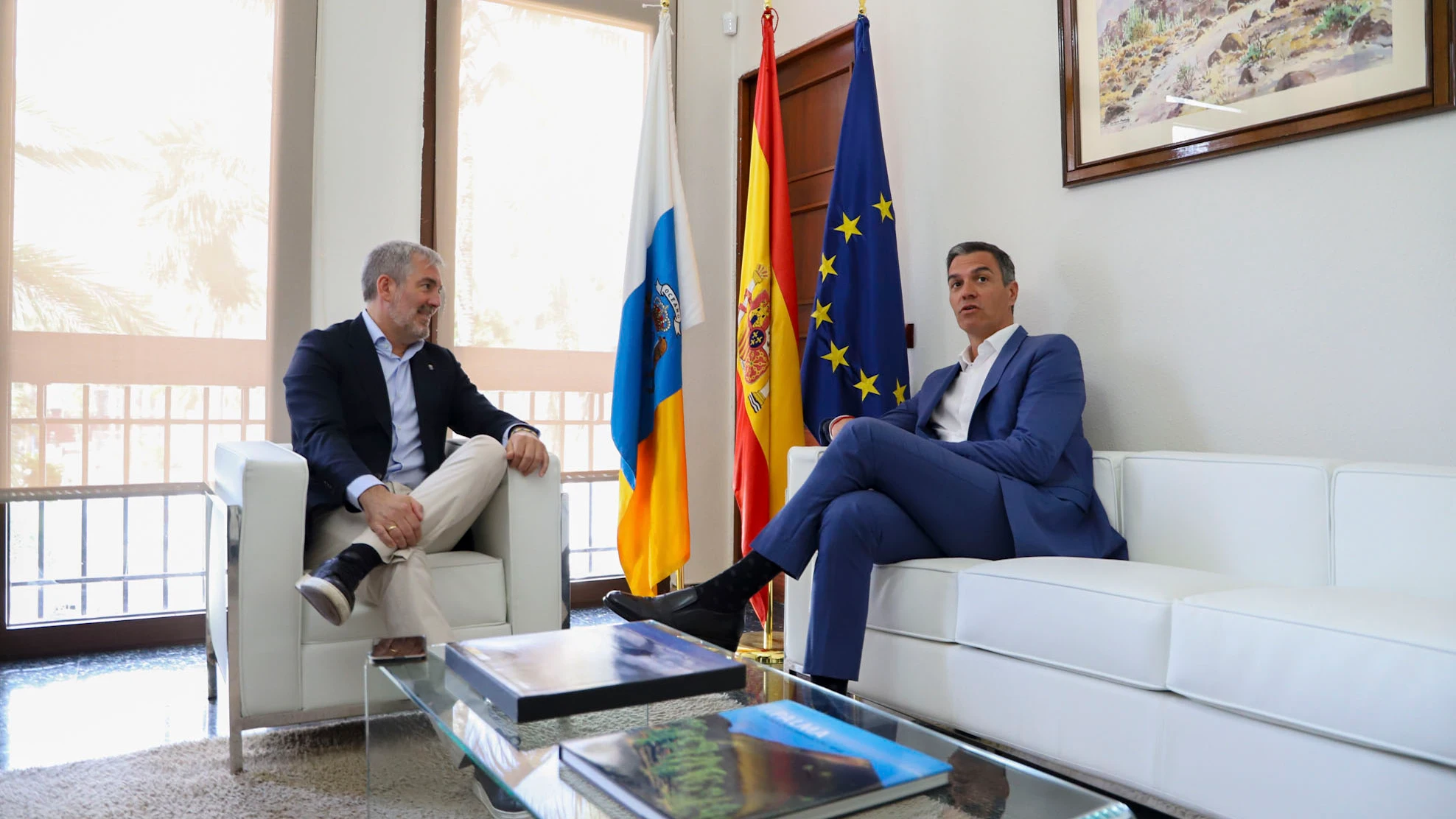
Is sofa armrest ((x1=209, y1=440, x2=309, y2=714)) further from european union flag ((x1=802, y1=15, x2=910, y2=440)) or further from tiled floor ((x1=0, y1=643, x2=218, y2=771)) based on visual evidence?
european union flag ((x1=802, y1=15, x2=910, y2=440))

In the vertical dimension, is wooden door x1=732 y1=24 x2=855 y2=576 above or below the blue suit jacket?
above

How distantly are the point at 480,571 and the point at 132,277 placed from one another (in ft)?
5.57

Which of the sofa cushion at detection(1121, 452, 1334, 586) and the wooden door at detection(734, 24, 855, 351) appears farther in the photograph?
the wooden door at detection(734, 24, 855, 351)

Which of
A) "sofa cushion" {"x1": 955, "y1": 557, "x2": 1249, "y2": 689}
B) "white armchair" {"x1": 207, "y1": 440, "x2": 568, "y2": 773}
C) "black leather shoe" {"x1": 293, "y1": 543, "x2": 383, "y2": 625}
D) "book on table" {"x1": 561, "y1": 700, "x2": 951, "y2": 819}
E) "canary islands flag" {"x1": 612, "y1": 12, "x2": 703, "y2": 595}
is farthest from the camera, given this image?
"canary islands flag" {"x1": 612, "y1": 12, "x2": 703, "y2": 595}

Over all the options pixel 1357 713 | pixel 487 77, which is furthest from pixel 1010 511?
pixel 487 77

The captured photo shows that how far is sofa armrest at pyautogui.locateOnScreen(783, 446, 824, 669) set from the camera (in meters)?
2.54

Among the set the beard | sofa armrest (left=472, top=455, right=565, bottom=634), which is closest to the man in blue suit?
sofa armrest (left=472, top=455, right=565, bottom=634)

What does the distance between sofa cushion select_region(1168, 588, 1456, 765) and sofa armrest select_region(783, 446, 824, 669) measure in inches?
42.1

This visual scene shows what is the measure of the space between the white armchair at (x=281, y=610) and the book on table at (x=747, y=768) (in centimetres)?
119

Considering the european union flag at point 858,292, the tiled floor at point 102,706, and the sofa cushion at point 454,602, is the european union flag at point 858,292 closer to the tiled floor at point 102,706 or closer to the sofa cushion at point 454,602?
the sofa cushion at point 454,602

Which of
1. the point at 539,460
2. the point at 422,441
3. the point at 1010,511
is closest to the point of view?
the point at 1010,511

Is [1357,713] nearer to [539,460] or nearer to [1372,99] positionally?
[1372,99]

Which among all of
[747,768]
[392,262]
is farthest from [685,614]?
[392,262]

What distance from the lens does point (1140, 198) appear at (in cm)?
262
